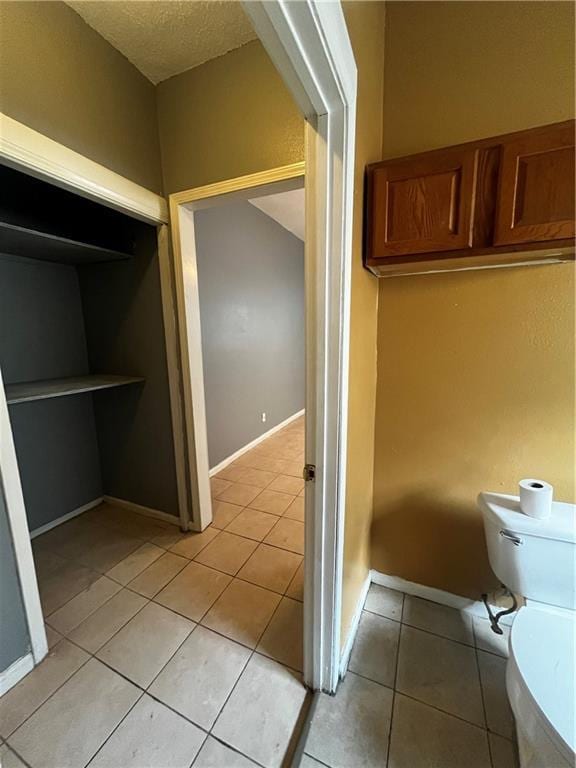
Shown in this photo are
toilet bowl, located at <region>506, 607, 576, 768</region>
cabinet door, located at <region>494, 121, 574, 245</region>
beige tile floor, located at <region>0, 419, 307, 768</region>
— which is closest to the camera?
toilet bowl, located at <region>506, 607, 576, 768</region>

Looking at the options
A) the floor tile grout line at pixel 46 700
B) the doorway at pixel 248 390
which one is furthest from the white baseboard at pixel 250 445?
the floor tile grout line at pixel 46 700

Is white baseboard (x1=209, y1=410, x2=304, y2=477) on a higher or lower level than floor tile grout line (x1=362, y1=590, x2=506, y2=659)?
higher

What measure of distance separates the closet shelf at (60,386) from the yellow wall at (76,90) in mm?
1178

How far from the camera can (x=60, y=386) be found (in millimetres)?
1884

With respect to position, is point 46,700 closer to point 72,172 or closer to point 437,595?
point 437,595

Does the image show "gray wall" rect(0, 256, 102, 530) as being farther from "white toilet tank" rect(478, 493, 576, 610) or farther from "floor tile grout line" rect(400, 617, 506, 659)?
"white toilet tank" rect(478, 493, 576, 610)

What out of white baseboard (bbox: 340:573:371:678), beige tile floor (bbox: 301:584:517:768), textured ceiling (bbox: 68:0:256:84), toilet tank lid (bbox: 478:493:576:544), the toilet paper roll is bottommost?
beige tile floor (bbox: 301:584:517:768)

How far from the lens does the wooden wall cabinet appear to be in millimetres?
971

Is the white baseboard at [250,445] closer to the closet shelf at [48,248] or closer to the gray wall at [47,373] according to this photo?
the gray wall at [47,373]

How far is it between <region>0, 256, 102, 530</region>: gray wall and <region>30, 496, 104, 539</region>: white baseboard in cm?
3

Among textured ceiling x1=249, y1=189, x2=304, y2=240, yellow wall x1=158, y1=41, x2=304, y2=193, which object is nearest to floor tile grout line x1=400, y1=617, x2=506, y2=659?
yellow wall x1=158, y1=41, x2=304, y2=193

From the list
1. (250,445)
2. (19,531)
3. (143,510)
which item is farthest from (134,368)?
(250,445)

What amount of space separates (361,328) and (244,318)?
2.44 metres

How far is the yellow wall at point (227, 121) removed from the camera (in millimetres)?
1478
